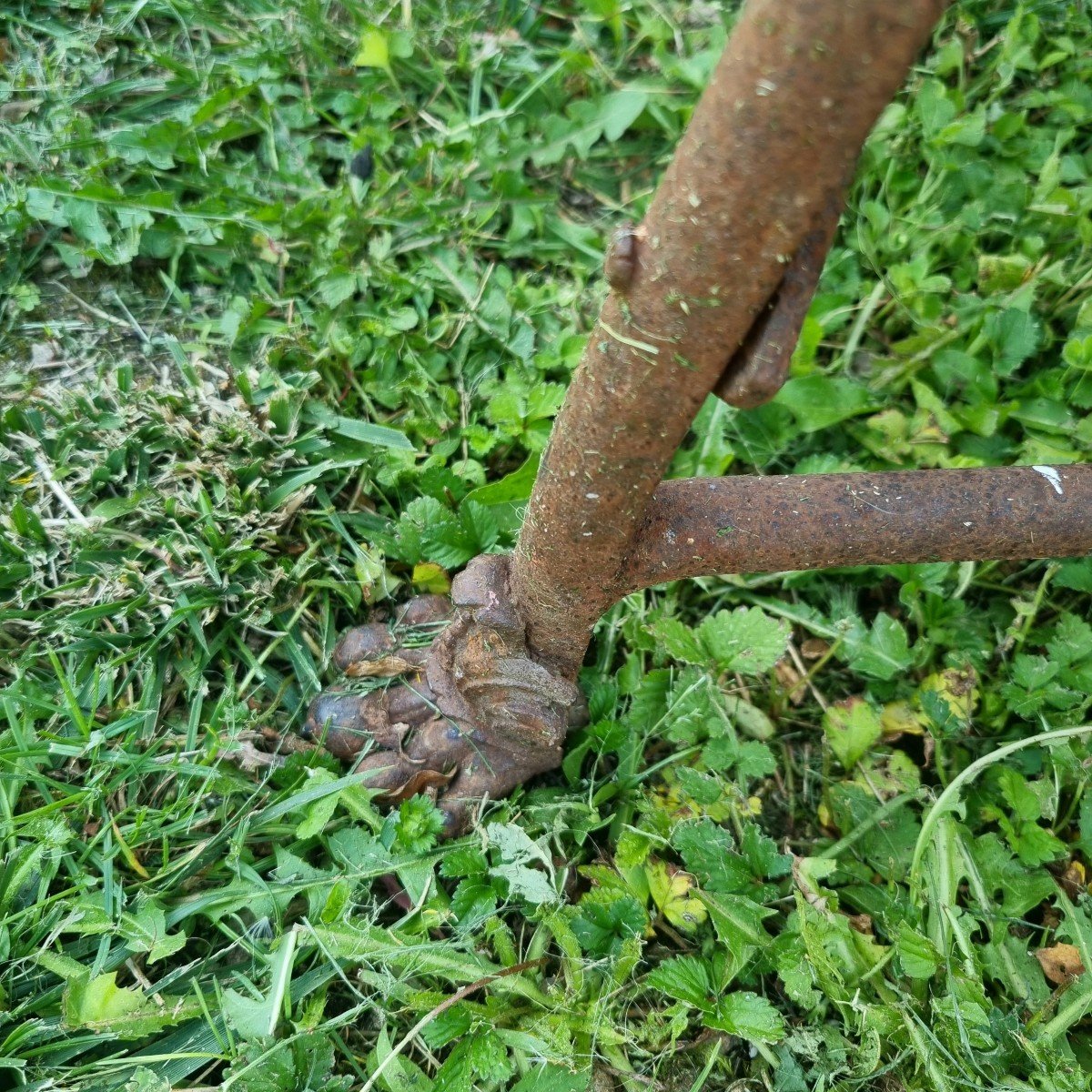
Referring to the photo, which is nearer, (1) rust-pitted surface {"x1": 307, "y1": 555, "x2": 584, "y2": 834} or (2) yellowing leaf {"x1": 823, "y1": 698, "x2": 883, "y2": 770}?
(1) rust-pitted surface {"x1": 307, "y1": 555, "x2": 584, "y2": 834}

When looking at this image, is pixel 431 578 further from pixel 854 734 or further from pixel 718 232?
pixel 718 232

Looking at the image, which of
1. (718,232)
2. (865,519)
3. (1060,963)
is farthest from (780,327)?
(1060,963)

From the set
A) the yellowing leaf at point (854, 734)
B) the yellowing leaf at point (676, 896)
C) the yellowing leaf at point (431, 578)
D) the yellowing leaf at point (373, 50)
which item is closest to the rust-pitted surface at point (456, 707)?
the yellowing leaf at point (431, 578)

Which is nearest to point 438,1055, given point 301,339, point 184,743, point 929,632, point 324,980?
point 324,980

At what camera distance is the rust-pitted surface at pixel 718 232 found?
2.63ft

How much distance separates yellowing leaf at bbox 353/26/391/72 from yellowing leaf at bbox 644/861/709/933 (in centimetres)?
233

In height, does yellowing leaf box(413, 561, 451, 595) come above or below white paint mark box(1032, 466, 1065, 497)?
below

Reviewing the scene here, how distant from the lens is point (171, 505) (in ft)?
6.48

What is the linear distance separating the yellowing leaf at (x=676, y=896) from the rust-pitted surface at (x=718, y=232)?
30.7 inches

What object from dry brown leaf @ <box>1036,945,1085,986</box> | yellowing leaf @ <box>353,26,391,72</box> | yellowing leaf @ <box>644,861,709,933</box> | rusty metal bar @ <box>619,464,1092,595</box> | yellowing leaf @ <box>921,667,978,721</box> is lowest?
yellowing leaf @ <box>644,861,709,933</box>

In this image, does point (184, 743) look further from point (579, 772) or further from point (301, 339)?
point (301, 339)

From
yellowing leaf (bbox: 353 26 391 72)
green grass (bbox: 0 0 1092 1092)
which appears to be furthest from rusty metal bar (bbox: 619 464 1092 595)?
yellowing leaf (bbox: 353 26 391 72)

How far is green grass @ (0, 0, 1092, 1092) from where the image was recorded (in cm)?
166

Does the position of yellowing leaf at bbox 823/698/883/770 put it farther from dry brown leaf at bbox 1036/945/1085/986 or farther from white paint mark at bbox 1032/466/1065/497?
white paint mark at bbox 1032/466/1065/497
